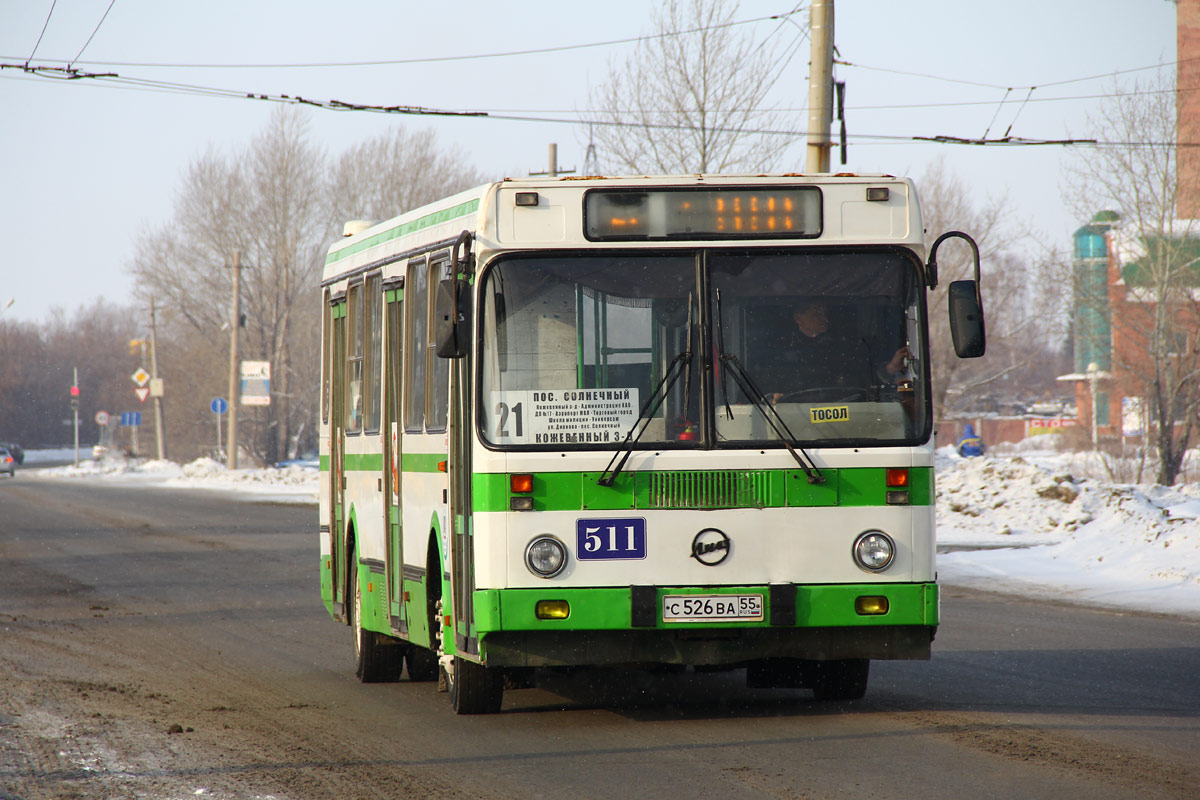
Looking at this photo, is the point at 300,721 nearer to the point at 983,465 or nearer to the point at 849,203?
the point at 849,203

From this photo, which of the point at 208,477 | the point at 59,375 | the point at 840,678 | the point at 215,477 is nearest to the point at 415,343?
the point at 840,678

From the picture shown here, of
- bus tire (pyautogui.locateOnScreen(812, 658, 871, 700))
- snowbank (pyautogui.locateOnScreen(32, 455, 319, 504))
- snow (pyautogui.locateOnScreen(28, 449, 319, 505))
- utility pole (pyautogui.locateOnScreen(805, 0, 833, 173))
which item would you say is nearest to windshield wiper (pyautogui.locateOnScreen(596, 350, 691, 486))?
bus tire (pyautogui.locateOnScreen(812, 658, 871, 700))

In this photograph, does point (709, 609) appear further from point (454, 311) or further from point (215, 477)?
point (215, 477)

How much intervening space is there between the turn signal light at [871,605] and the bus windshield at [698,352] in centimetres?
75

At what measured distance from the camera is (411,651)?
1006cm

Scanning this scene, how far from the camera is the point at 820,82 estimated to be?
55.3 feet

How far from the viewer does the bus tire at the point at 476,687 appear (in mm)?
8133

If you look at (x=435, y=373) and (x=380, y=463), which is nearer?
(x=435, y=373)

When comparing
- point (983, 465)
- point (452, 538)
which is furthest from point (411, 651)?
point (983, 465)

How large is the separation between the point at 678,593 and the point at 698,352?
1.17 metres

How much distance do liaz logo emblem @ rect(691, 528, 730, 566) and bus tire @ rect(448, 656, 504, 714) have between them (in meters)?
1.39

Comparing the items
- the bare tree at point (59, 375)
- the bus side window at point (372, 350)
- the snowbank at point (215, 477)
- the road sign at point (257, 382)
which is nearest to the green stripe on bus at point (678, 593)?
the bus side window at point (372, 350)

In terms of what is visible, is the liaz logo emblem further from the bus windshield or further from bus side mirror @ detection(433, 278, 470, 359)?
bus side mirror @ detection(433, 278, 470, 359)

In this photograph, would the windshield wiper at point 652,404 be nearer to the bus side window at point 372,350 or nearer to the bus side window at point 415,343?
the bus side window at point 415,343
